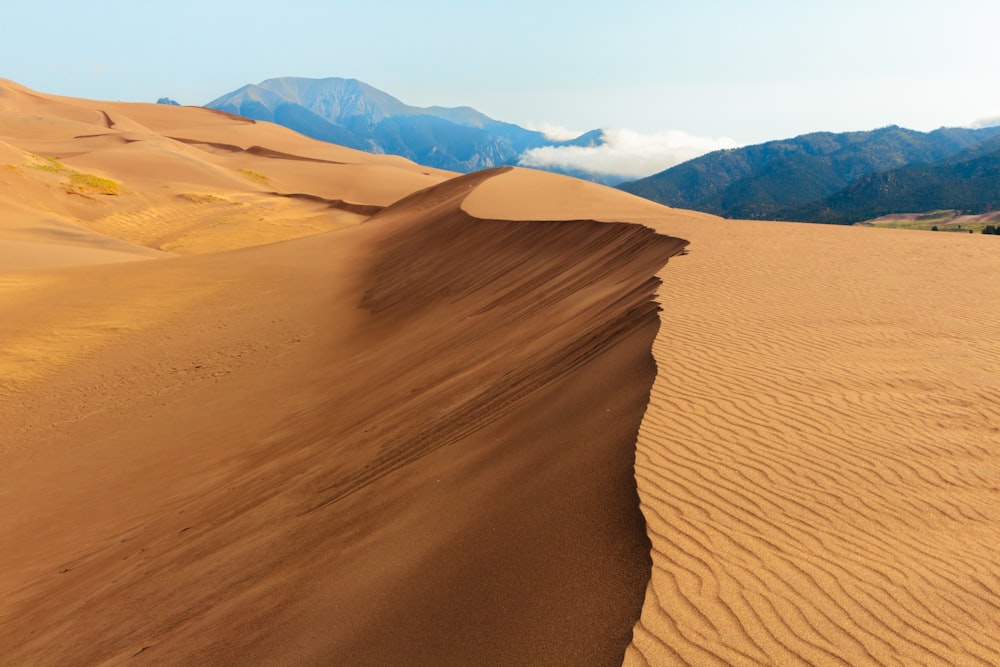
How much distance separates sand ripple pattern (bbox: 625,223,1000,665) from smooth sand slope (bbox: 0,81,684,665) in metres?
0.24

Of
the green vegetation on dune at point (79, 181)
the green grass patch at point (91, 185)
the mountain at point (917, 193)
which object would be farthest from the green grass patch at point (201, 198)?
the mountain at point (917, 193)

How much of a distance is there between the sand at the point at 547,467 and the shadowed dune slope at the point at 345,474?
31mm

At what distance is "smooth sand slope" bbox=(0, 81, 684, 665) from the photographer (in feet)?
11.8

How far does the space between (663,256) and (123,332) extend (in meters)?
12.1

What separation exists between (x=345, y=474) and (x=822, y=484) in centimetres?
417

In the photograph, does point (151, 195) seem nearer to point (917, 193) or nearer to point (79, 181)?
point (79, 181)

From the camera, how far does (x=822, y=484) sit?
4.19 meters

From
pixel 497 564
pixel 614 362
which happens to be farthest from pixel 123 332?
pixel 497 564

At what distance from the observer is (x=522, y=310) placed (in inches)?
442

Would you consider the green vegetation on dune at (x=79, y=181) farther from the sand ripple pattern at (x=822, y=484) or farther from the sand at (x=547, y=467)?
the sand ripple pattern at (x=822, y=484)

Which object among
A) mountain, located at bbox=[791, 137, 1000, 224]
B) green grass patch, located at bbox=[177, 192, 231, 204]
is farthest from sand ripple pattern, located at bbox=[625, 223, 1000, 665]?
mountain, located at bbox=[791, 137, 1000, 224]

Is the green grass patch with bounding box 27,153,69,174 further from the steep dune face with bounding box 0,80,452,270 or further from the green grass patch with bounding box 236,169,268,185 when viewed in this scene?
the green grass patch with bounding box 236,169,268,185

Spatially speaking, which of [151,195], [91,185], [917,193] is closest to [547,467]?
[91,185]

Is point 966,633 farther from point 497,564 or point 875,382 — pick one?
point 875,382
